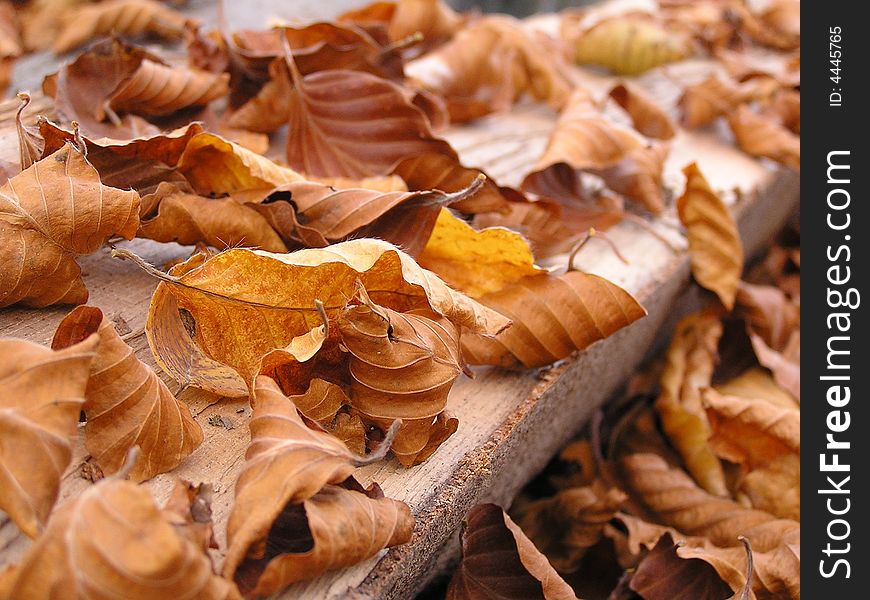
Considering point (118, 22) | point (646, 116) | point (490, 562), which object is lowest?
point (490, 562)

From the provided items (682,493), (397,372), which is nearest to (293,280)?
(397,372)

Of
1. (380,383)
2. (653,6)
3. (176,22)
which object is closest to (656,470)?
(380,383)

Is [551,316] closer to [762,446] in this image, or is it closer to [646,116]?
[762,446]

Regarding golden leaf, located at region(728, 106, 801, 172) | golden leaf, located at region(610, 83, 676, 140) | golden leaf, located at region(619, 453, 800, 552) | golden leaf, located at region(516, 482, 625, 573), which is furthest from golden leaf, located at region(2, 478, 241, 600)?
golden leaf, located at region(728, 106, 801, 172)
